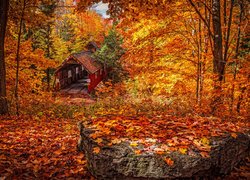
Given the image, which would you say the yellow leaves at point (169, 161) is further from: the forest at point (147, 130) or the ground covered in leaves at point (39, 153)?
the ground covered in leaves at point (39, 153)

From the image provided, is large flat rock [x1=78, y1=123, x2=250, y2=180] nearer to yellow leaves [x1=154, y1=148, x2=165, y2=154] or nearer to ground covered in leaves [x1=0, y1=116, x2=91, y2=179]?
yellow leaves [x1=154, y1=148, x2=165, y2=154]

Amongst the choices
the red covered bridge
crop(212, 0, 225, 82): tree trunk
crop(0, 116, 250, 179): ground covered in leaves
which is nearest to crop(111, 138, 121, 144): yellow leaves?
crop(0, 116, 250, 179): ground covered in leaves

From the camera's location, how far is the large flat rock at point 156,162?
3.68 m

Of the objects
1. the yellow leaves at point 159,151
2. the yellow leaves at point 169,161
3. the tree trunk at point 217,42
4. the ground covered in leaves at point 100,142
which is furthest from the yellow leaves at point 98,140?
the tree trunk at point 217,42

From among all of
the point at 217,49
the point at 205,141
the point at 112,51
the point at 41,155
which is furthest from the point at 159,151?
the point at 112,51

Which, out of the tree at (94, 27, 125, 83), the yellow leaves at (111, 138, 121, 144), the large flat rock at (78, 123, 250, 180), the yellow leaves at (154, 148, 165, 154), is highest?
the tree at (94, 27, 125, 83)

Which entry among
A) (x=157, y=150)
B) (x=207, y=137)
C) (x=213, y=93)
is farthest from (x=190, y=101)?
(x=157, y=150)

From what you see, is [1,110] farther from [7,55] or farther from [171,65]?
[171,65]

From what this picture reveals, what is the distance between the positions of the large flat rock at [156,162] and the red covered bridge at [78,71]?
2051 cm

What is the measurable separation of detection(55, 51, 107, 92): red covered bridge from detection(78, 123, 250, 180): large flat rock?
67.3 ft

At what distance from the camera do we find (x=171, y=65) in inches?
441

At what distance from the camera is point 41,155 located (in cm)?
509

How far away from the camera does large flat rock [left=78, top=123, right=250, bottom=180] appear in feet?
12.1

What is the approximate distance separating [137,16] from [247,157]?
175 inches
